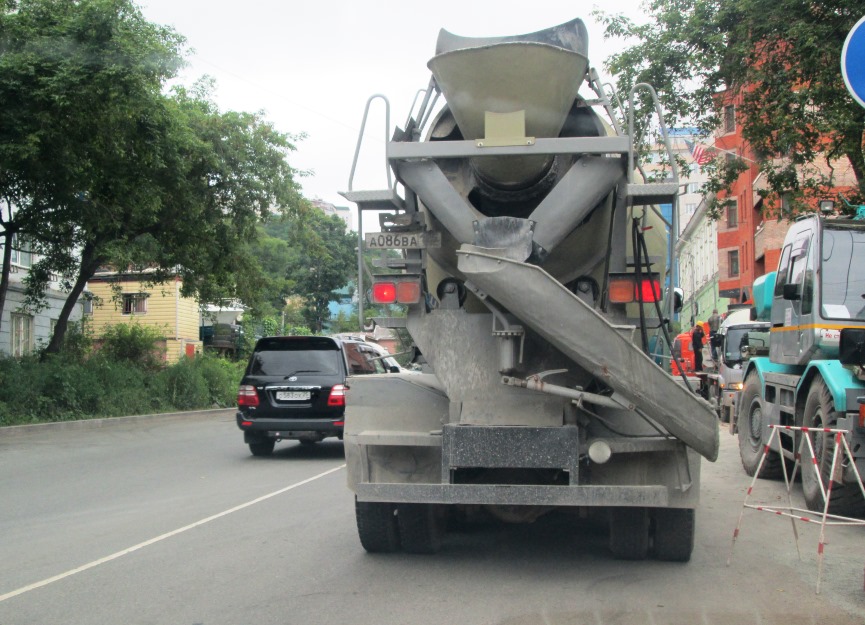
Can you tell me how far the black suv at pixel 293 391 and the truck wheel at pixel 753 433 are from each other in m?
5.76

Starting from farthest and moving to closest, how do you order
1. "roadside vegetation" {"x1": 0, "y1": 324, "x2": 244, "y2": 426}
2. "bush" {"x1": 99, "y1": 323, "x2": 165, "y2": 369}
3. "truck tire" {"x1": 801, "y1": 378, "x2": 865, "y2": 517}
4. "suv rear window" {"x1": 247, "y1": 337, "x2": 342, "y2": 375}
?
"bush" {"x1": 99, "y1": 323, "x2": 165, "y2": 369}
"roadside vegetation" {"x1": 0, "y1": 324, "x2": 244, "y2": 426}
"suv rear window" {"x1": 247, "y1": 337, "x2": 342, "y2": 375}
"truck tire" {"x1": 801, "y1": 378, "x2": 865, "y2": 517}

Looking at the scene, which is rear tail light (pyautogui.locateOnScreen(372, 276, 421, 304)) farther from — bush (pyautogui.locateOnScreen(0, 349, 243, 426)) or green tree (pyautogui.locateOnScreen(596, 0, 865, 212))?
bush (pyautogui.locateOnScreen(0, 349, 243, 426))

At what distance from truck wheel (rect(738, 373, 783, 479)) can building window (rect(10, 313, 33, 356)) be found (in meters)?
22.3

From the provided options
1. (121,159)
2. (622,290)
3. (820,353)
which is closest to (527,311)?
(622,290)

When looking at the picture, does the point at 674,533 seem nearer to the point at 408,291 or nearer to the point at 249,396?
the point at 408,291

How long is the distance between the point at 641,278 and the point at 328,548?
10.6ft

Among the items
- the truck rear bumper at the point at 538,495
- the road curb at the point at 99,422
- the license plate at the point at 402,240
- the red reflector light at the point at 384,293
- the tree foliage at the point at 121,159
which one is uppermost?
the tree foliage at the point at 121,159

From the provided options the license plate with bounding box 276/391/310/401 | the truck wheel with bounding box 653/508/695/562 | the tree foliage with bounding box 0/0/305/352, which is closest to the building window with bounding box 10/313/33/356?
the tree foliage with bounding box 0/0/305/352

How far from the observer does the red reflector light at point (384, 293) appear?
20.3ft

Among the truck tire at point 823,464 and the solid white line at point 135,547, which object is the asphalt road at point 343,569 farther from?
the truck tire at point 823,464

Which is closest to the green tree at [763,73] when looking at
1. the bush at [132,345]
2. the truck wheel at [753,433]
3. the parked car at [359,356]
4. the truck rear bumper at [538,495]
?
the truck wheel at [753,433]

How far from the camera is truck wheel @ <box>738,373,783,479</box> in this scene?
11672 millimetres

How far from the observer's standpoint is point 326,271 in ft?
173

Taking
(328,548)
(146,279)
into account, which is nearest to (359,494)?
(328,548)
